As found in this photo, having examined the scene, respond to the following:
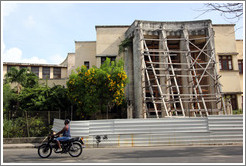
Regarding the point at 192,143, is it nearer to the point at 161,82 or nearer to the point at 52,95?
the point at 161,82

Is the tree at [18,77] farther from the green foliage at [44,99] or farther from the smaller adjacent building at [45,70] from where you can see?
the smaller adjacent building at [45,70]

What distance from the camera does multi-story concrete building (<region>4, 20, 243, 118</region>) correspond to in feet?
57.8

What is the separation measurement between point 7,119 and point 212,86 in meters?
17.8

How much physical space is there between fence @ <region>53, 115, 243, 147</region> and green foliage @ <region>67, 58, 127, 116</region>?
3.91 meters

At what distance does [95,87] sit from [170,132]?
661cm

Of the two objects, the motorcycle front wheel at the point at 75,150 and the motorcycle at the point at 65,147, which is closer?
the motorcycle at the point at 65,147

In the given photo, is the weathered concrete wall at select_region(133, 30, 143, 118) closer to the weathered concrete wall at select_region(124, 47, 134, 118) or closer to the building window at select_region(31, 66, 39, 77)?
the weathered concrete wall at select_region(124, 47, 134, 118)

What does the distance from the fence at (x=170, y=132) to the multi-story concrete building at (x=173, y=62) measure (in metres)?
5.20

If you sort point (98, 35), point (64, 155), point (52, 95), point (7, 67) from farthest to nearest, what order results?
point (7, 67)
point (98, 35)
point (52, 95)
point (64, 155)

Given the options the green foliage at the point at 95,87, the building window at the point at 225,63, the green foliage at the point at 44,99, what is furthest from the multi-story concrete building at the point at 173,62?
the green foliage at the point at 44,99

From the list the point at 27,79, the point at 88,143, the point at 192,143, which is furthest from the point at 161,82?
the point at 27,79

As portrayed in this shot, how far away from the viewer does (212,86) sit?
18625 millimetres

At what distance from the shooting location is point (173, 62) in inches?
831

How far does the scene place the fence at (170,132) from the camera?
436 inches
